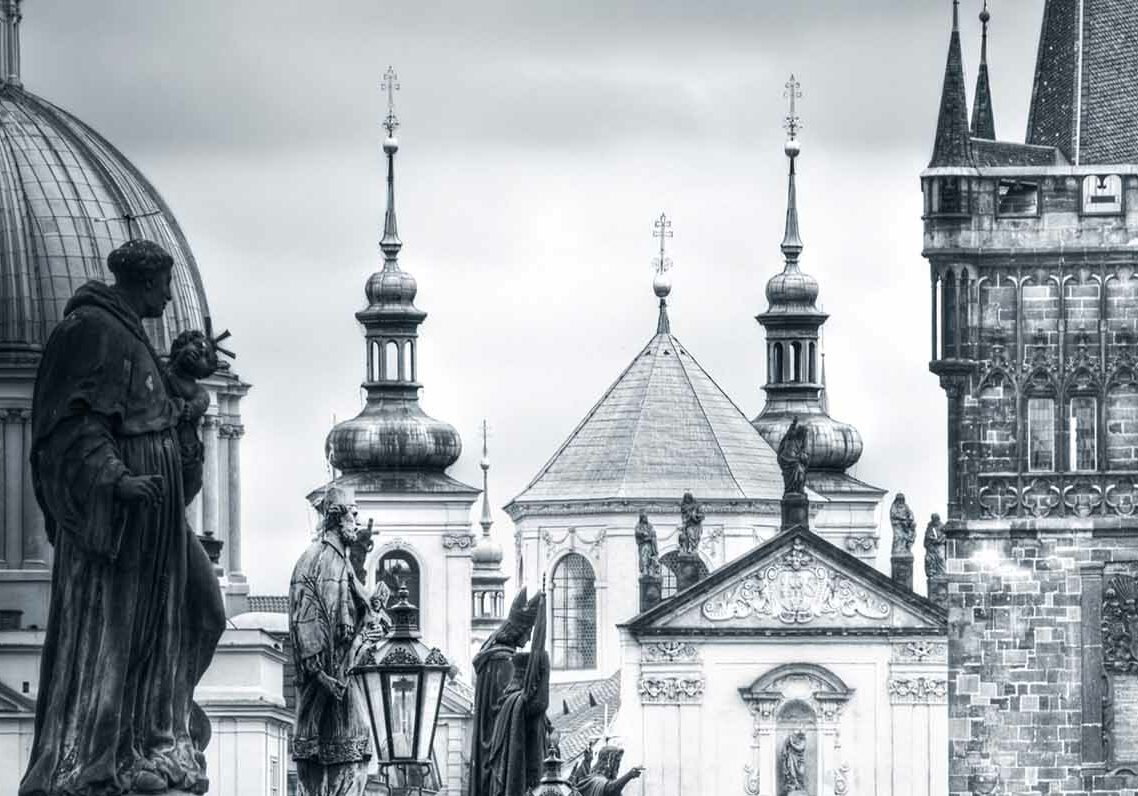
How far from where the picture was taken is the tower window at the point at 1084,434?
7412cm

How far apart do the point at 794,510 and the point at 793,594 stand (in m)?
1.73

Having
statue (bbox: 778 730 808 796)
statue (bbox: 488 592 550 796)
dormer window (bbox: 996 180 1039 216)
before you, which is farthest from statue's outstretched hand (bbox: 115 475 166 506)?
statue (bbox: 778 730 808 796)

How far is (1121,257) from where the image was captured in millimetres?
75500

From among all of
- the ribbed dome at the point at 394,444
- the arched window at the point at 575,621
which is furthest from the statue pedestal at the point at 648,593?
→ the ribbed dome at the point at 394,444

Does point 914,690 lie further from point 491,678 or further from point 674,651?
point 491,678

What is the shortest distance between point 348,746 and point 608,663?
290ft

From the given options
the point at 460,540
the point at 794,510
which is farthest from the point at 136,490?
the point at 460,540

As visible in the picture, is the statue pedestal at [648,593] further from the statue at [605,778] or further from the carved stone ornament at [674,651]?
the statue at [605,778]

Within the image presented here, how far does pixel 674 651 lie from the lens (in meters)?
87.2

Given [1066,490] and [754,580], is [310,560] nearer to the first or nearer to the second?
[1066,490]

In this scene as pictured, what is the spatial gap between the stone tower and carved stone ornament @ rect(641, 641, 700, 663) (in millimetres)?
14197

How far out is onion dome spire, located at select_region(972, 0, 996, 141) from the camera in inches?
3012

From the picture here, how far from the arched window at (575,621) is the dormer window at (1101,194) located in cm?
3355

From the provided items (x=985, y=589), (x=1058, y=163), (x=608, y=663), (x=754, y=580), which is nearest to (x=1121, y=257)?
(x=1058, y=163)
